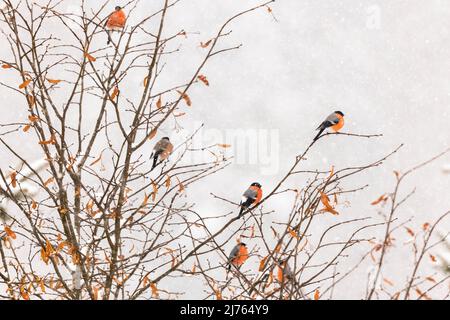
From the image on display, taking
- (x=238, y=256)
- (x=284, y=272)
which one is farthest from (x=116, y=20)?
(x=284, y=272)

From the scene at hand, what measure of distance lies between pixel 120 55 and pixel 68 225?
1207mm

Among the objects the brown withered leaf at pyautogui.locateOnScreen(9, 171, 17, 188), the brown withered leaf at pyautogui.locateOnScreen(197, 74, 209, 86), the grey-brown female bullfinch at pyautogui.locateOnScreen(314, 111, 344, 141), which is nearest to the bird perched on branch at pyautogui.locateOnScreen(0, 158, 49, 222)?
the brown withered leaf at pyautogui.locateOnScreen(9, 171, 17, 188)

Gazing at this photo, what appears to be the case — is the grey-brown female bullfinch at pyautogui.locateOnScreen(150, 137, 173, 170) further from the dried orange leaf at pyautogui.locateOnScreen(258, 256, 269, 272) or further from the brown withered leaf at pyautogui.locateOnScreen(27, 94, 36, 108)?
the dried orange leaf at pyautogui.locateOnScreen(258, 256, 269, 272)

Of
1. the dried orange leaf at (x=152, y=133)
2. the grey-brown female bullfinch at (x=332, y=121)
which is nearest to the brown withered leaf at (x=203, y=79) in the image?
the dried orange leaf at (x=152, y=133)

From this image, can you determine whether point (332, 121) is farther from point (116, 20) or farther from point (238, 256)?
point (238, 256)

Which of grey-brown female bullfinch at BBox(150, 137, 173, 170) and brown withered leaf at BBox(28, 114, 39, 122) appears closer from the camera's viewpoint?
brown withered leaf at BBox(28, 114, 39, 122)

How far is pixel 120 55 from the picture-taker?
369cm

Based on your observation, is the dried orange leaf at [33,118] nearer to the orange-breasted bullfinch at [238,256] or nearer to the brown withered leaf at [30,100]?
the brown withered leaf at [30,100]

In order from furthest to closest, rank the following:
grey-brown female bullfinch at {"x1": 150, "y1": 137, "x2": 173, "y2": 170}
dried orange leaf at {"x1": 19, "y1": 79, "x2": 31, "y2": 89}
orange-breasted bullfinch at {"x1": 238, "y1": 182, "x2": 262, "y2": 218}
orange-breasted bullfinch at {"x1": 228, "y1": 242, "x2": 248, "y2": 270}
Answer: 1. grey-brown female bullfinch at {"x1": 150, "y1": 137, "x2": 173, "y2": 170}
2. orange-breasted bullfinch at {"x1": 238, "y1": 182, "x2": 262, "y2": 218}
3. dried orange leaf at {"x1": 19, "y1": 79, "x2": 31, "y2": 89}
4. orange-breasted bullfinch at {"x1": 228, "y1": 242, "x2": 248, "y2": 270}

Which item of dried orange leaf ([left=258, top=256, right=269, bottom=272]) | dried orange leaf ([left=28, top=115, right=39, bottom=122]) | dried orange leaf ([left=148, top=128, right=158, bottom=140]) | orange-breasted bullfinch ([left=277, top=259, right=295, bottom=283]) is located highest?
dried orange leaf ([left=148, top=128, right=158, bottom=140])

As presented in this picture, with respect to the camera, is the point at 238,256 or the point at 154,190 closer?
the point at 238,256

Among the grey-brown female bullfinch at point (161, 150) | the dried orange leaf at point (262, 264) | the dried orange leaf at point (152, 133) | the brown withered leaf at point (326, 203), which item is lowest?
the dried orange leaf at point (262, 264)
